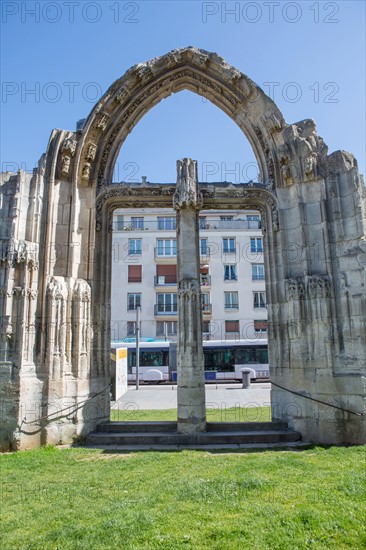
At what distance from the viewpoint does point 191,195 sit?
357 inches

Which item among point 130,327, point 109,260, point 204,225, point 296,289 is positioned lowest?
point 296,289

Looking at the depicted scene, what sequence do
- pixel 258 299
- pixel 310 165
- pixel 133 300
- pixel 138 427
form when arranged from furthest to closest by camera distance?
pixel 258 299 < pixel 133 300 < pixel 310 165 < pixel 138 427

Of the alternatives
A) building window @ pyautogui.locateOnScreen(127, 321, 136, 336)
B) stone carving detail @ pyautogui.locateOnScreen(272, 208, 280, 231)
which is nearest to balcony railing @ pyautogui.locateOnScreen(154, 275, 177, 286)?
building window @ pyautogui.locateOnScreen(127, 321, 136, 336)

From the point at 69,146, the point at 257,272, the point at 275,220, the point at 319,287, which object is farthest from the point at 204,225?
the point at 319,287

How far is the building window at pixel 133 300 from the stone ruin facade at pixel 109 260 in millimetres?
22026

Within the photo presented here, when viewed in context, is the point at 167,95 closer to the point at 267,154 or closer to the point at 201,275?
the point at 267,154

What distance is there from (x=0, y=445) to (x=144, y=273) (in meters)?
24.8

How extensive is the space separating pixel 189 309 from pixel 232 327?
2500 centimetres

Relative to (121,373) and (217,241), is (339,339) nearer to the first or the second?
(121,373)

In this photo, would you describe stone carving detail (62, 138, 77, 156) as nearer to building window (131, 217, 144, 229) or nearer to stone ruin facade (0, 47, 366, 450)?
stone ruin facade (0, 47, 366, 450)

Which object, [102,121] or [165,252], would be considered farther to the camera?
[165,252]

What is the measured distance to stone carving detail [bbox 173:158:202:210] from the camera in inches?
357

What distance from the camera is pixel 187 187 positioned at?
29.9 ft

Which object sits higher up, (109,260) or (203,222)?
(203,222)
